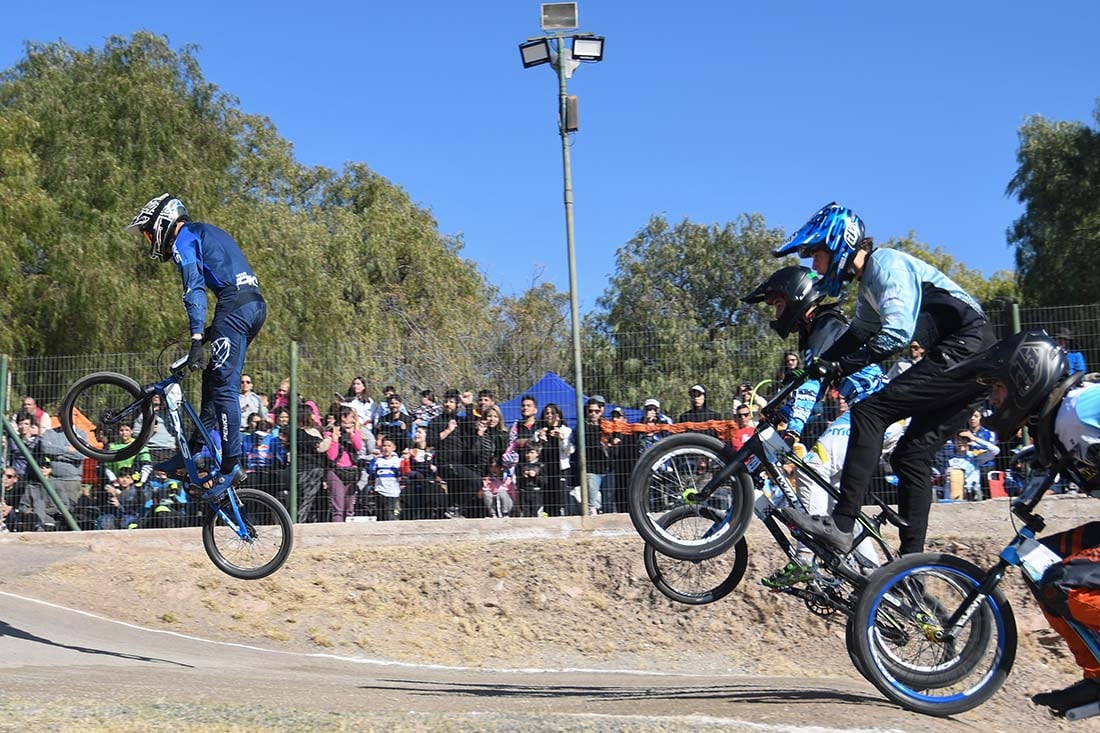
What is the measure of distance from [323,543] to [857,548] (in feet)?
25.3

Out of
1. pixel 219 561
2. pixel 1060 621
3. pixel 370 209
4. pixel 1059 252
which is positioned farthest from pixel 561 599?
pixel 370 209

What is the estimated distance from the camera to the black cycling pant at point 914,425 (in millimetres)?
6426

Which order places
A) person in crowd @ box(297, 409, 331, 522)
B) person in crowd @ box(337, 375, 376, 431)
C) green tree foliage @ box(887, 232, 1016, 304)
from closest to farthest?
person in crowd @ box(337, 375, 376, 431) → person in crowd @ box(297, 409, 331, 522) → green tree foliage @ box(887, 232, 1016, 304)

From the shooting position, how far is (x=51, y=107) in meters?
26.5

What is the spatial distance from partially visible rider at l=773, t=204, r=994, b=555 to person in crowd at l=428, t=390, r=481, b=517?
20.8 ft

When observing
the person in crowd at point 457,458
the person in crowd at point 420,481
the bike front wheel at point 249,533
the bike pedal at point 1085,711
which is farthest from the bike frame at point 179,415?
the bike pedal at point 1085,711

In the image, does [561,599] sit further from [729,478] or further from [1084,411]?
[1084,411]

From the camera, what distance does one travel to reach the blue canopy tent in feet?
41.0

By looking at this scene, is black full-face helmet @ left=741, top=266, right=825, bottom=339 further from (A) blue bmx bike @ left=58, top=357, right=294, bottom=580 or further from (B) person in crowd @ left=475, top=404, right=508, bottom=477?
(B) person in crowd @ left=475, top=404, right=508, bottom=477

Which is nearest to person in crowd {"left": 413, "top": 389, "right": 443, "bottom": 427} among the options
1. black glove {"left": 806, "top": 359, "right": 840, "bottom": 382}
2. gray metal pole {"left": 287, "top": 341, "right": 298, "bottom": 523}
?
gray metal pole {"left": 287, "top": 341, "right": 298, "bottom": 523}

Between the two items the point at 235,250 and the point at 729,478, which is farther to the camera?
the point at 235,250

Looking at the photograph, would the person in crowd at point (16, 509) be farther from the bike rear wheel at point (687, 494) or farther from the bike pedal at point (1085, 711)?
the bike pedal at point (1085, 711)

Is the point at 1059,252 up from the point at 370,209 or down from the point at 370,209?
down

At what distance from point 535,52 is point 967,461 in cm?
704
